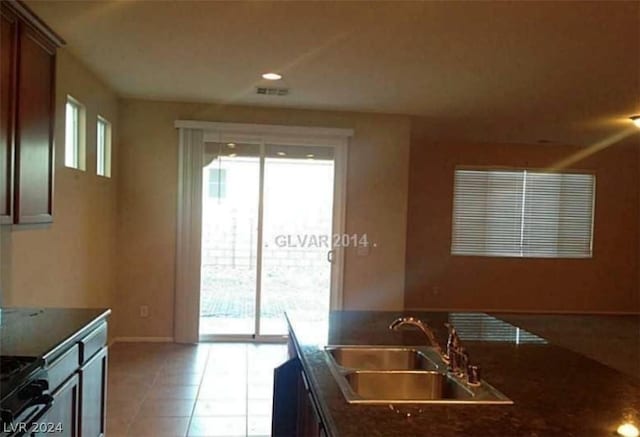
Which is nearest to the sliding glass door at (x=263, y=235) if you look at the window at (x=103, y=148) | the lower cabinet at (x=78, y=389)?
the window at (x=103, y=148)

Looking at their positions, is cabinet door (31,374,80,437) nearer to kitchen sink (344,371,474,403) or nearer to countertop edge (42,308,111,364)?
countertop edge (42,308,111,364)

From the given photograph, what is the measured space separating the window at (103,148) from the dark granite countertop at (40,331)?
2.45 m

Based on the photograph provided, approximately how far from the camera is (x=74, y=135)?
13.6 feet

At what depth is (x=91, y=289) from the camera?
15.0 feet

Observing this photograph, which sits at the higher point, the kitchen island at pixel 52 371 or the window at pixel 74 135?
the window at pixel 74 135

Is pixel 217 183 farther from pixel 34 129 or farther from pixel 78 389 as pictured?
pixel 78 389

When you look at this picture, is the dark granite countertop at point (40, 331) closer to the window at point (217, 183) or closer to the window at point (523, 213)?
the window at point (217, 183)

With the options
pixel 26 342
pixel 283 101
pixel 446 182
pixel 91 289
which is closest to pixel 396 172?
pixel 283 101

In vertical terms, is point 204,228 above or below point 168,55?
below

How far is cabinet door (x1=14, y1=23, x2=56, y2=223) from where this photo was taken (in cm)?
237

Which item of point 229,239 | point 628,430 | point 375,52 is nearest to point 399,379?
point 628,430

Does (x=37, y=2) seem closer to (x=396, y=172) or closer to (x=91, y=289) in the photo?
(x=91, y=289)

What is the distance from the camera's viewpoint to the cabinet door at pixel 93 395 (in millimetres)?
2338

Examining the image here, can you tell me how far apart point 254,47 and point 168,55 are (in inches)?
27.1
